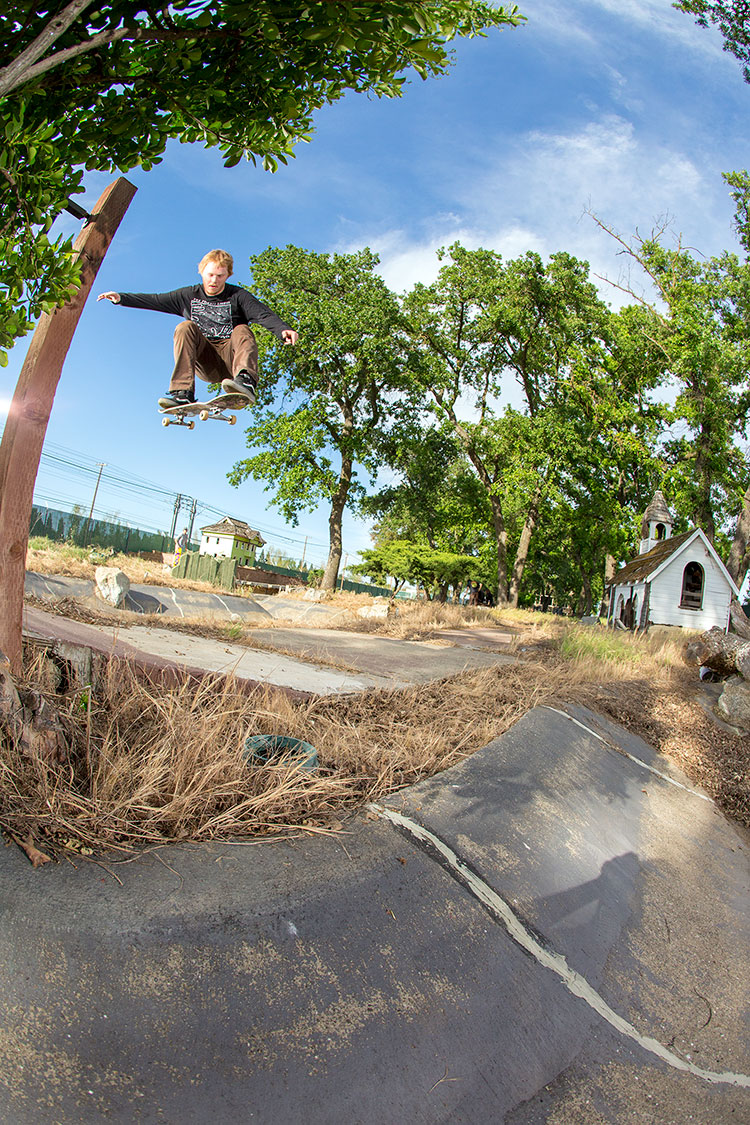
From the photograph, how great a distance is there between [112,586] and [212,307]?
9.00m

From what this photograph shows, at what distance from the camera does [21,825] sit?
2.52m

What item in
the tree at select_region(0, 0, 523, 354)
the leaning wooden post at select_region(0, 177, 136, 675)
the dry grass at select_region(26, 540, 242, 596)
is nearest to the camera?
the tree at select_region(0, 0, 523, 354)

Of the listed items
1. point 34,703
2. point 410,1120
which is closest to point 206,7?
point 34,703

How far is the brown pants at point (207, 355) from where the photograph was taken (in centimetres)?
481

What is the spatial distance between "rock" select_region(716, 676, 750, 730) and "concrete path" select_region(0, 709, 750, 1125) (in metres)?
5.77

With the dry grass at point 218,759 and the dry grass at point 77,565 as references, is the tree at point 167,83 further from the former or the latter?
the dry grass at point 77,565

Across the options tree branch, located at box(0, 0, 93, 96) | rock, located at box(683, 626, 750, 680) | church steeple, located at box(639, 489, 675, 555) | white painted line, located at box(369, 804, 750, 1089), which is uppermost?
church steeple, located at box(639, 489, 675, 555)

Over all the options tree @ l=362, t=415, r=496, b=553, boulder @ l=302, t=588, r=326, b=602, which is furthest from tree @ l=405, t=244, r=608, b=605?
boulder @ l=302, t=588, r=326, b=602

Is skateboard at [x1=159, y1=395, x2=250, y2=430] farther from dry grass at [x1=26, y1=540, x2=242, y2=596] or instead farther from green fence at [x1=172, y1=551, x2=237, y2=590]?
green fence at [x1=172, y1=551, x2=237, y2=590]

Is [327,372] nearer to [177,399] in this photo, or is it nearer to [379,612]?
[379,612]

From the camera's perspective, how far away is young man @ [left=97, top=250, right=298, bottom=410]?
4.43 meters

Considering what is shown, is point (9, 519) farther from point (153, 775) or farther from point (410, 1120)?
point (410, 1120)

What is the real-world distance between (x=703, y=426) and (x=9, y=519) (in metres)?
30.0

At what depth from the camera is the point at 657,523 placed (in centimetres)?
2934
